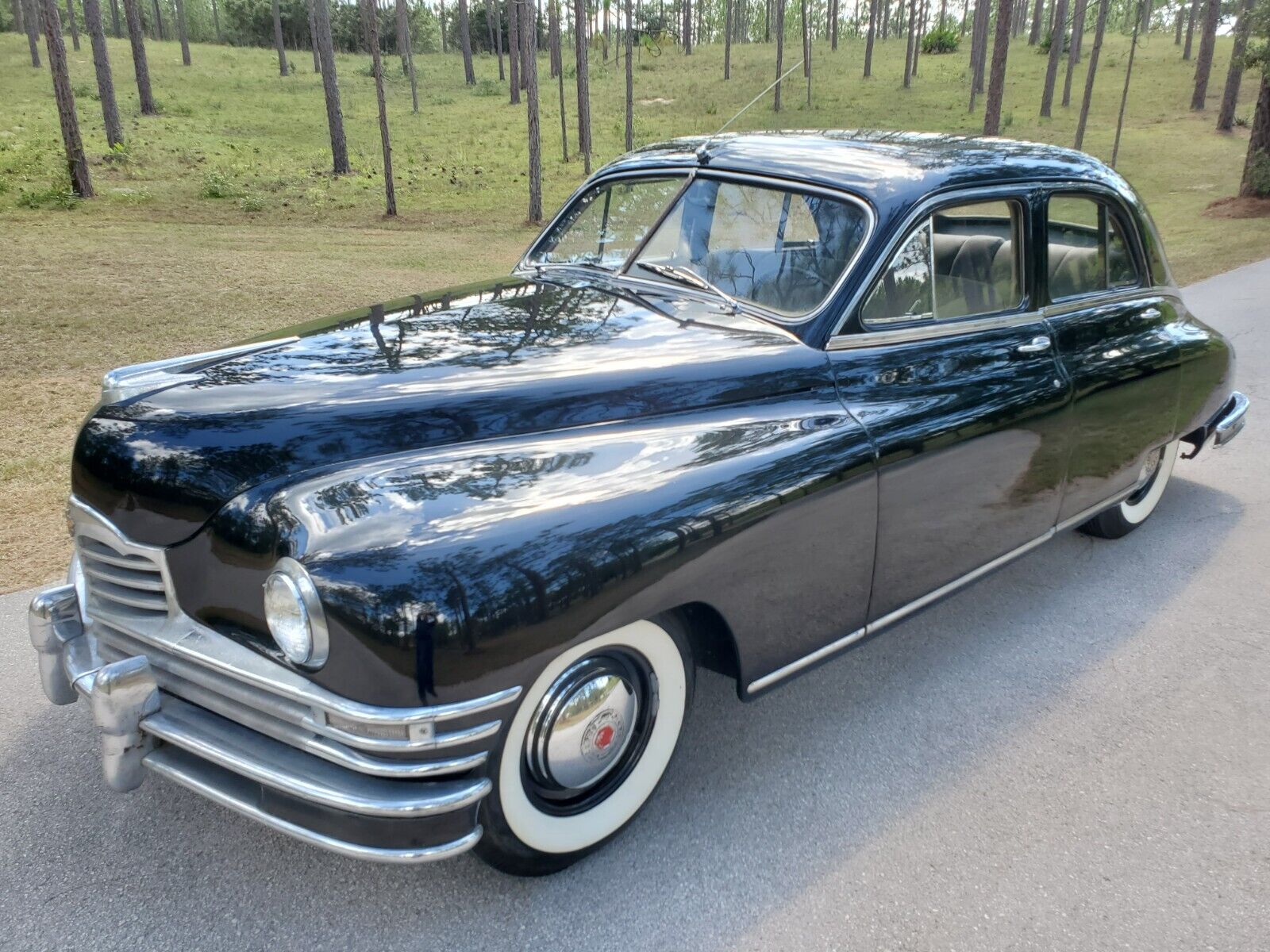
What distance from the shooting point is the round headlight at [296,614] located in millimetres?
1876

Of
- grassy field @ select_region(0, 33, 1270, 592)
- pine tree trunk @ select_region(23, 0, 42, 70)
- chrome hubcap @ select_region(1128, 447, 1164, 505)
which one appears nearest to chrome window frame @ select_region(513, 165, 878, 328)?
chrome hubcap @ select_region(1128, 447, 1164, 505)

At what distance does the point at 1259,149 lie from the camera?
1650 cm

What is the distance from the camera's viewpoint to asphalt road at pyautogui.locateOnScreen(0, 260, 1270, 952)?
7.06 ft

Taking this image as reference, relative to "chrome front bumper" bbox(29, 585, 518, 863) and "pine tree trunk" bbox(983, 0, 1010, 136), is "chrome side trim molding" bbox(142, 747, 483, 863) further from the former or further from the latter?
"pine tree trunk" bbox(983, 0, 1010, 136)

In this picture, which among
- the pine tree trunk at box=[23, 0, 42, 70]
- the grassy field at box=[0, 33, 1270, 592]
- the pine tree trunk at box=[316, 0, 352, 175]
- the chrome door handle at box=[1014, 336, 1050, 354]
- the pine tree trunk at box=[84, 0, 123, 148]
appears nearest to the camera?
the chrome door handle at box=[1014, 336, 1050, 354]

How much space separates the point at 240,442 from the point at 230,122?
30.0m

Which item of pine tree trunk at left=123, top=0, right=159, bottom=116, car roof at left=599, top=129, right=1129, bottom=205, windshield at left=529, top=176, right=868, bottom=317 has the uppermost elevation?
pine tree trunk at left=123, top=0, right=159, bottom=116

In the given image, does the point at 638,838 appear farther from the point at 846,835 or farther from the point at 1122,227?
the point at 1122,227

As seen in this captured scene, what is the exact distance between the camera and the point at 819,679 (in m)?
3.23

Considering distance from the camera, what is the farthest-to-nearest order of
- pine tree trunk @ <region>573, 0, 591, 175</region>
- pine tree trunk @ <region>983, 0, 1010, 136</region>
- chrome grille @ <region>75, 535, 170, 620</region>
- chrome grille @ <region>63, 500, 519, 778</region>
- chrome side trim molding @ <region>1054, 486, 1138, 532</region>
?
pine tree trunk @ <region>573, 0, 591, 175</region>, pine tree trunk @ <region>983, 0, 1010, 136</region>, chrome side trim molding @ <region>1054, 486, 1138, 532</region>, chrome grille @ <region>75, 535, 170, 620</region>, chrome grille @ <region>63, 500, 519, 778</region>

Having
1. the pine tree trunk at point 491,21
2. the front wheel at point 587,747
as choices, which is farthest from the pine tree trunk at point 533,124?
the pine tree trunk at point 491,21

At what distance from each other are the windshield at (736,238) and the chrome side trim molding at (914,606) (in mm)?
1018

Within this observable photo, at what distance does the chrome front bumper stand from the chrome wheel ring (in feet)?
0.78

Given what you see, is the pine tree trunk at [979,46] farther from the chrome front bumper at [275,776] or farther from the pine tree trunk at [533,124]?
the chrome front bumper at [275,776]
